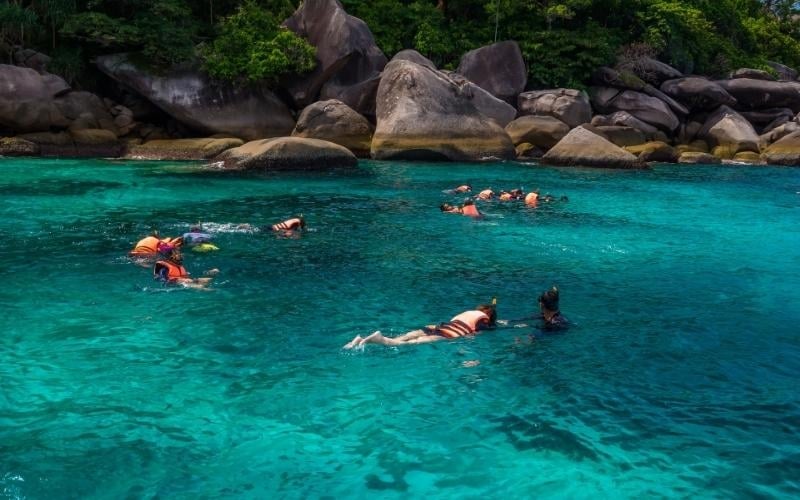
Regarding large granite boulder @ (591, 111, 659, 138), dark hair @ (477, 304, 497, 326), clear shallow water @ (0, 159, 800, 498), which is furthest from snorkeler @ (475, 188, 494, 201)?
large granite boulder @ (591, 111, 659, 138)

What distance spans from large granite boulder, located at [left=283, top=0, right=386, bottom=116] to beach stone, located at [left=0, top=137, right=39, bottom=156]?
36.7 feet

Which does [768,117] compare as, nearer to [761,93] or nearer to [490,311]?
[761,93]

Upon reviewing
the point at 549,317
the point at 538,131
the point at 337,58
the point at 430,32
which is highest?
the point at 430,32

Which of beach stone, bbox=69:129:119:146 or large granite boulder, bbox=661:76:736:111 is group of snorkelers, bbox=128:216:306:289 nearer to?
beach stone, bbox=69:129:119:146

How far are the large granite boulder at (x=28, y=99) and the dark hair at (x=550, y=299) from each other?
2403cm

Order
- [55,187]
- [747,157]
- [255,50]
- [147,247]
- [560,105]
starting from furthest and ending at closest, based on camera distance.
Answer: [747,157]
[560,105]
[255,50]
[55,187]
[147,247]

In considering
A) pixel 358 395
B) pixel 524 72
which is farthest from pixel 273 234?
pixel 524 72

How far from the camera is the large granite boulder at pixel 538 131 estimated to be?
104 ft

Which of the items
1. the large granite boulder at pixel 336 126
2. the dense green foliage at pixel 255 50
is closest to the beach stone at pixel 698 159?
the large granite boulder at pixel 336 126

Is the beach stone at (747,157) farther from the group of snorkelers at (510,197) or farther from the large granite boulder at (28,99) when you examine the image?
the large granite boulder at (28,99)

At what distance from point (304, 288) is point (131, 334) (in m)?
2.83

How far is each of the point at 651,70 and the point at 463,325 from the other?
33649 mm

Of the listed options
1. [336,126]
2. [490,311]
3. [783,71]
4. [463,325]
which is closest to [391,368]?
[463,325]

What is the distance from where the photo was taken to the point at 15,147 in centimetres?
2600
